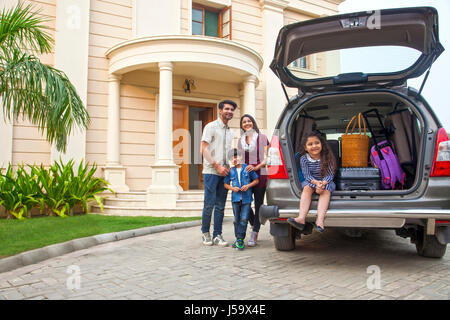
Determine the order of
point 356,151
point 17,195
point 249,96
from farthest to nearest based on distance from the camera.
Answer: point 249,96, point 17,195, point 356,151

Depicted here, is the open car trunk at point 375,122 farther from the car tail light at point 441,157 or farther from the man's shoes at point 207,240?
the man's shoes at point 207,240

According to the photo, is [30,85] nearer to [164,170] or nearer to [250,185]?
[250,185]

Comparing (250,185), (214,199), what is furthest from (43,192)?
(250,185)

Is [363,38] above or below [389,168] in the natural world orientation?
above

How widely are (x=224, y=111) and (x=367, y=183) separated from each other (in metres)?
1.91

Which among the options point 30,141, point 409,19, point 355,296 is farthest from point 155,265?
point 30,141

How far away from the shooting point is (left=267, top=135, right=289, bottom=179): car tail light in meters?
3.57

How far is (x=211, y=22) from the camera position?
1105 cm

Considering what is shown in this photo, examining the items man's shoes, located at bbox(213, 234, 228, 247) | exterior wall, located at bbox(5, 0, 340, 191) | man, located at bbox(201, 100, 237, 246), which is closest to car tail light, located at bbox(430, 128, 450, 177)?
man, located at bbox(201, 100, 237, 246)

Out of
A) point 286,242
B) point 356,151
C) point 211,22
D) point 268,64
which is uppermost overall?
point 211,22

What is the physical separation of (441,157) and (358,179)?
0.86 metres

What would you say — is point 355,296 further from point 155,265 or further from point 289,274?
point 155,265

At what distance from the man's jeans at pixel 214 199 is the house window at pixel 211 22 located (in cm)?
730

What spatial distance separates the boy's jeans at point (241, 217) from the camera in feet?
14.3
